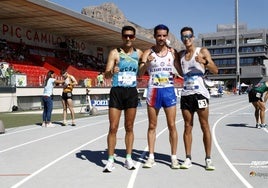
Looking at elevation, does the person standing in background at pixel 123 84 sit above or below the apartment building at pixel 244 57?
below

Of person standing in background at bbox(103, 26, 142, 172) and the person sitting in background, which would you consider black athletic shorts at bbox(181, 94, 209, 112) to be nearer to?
person standing in background at bbox(103, 26, 142, 172)

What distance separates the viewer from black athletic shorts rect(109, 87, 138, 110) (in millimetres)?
6367

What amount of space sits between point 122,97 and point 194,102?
1.10m

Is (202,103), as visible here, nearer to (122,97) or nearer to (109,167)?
(122,97)

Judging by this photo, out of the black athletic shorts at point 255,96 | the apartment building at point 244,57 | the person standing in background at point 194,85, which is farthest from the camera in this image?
the apartment building at point 244,57

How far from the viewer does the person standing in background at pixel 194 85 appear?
6.28 metres

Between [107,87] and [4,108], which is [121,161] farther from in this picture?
[107,87]

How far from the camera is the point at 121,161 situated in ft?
23.1

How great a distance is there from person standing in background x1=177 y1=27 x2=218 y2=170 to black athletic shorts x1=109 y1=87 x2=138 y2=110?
0.79m

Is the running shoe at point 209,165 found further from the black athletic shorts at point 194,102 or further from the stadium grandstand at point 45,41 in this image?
the stadium grandstand at point 45,41

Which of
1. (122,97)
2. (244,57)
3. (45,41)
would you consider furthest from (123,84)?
(244,57)

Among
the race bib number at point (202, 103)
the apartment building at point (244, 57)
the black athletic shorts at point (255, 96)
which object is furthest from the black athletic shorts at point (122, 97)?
the apartment building at point (244, 57)

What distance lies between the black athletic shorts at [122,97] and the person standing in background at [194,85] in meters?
0.79

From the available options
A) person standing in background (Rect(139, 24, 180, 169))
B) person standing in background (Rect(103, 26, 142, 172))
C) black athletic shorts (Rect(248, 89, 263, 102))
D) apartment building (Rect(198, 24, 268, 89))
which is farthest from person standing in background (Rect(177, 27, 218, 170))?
apartment building (Rect(198, 24, 268, 89))
